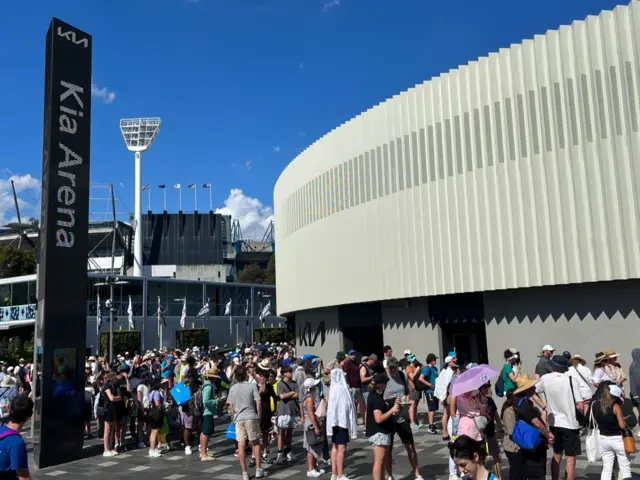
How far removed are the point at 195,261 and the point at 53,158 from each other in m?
79.6

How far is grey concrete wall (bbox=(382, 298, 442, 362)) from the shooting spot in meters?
17.1

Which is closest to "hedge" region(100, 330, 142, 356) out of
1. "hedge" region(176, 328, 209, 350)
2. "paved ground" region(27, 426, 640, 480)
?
"hedge" region(176, 328, 209, 350)

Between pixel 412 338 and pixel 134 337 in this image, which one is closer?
pixel 412 338

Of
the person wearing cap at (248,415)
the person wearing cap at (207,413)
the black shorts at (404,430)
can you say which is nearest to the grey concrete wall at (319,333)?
the person wearing cap at (207,413)

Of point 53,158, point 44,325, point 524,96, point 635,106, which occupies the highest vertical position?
point 524,96

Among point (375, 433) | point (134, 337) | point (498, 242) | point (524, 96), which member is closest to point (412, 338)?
point (498, 242)

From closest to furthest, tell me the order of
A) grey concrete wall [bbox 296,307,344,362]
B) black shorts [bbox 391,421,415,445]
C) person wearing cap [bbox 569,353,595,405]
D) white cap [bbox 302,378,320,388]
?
black shorts [bbox 391,421,415,445]
white cap [bbox 302,378,320,388]
person wearing cap [bbox 569,353,595,405]
grey concrete wall [bbox 296,307,344,362]

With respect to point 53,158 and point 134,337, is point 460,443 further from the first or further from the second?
point 134,337

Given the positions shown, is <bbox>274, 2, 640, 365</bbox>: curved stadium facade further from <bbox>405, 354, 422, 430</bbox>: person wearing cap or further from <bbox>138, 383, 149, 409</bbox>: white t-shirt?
<bbox>138, 383, 149, 409</bbox>: white t-shirt

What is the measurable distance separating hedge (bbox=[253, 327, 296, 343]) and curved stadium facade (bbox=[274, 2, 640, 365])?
32054mm

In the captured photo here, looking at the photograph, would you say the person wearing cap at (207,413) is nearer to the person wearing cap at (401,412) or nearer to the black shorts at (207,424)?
the black shorts at (207,424)

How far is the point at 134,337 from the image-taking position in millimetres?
39750

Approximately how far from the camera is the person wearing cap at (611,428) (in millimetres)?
6695

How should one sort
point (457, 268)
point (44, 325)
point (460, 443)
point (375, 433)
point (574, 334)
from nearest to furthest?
1. point (460, 443)
2. point (375, 433)
3. point (44, 325)
4. point (574, 334)
5. point (457, 268)
